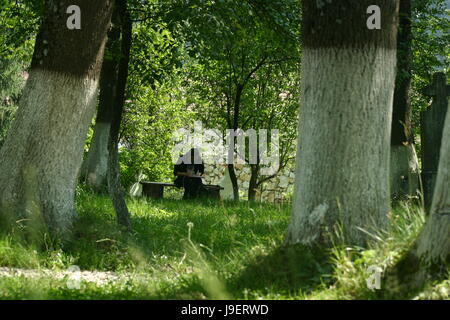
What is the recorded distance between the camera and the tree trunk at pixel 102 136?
17777 millimetres

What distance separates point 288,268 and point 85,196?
31.1 feet

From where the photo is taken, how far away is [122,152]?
30953 millimetres

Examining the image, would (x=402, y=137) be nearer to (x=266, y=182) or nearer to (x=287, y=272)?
(x=287, y=272)

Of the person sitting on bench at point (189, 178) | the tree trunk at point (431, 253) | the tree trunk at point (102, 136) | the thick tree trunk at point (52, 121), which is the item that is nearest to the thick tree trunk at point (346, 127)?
the tree trunk at point (431, 253)

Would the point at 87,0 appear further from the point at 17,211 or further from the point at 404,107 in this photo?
the point at 404,107

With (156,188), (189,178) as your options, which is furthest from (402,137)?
(156,188)

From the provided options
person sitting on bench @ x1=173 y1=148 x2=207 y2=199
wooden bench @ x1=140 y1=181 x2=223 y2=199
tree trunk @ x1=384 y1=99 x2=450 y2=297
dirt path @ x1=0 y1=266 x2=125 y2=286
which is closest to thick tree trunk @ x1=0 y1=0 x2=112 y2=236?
dirt path @ x1=0 y1=266 x2=125 y2=286

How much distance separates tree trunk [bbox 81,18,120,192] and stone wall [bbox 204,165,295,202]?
14404 millimetres

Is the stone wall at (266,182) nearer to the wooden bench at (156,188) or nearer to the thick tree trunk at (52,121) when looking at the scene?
the wooden bench at (156,188)

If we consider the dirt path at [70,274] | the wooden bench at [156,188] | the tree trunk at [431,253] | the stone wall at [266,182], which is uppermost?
the tree trunk at [431,253]

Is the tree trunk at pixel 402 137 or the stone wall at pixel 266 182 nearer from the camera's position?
the tree trunk at pixel 402 137

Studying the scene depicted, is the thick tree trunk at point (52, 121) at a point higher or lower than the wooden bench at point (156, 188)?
higher

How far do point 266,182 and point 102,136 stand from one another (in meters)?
16.0

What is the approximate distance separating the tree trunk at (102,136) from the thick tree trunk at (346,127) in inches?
453
